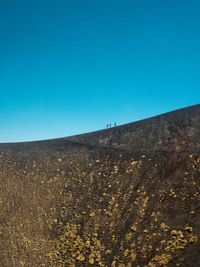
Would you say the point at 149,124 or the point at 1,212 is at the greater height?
the point at 149,124

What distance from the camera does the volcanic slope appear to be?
1.24 metres

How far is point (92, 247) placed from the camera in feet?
4.32

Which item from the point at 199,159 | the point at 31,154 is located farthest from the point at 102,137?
the point at 199,159

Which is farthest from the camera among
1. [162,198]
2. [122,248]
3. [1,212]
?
[1,212]

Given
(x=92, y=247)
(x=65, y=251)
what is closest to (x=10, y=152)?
(x=65, y=251)

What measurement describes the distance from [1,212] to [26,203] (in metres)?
0.20

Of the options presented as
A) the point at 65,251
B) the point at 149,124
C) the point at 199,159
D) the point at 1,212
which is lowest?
the point at 65,251

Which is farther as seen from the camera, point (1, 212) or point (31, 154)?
point (31, 154)

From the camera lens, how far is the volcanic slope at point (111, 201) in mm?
1238

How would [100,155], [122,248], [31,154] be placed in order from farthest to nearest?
[31,154] → [100,155] → [122,248]

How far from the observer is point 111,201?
1.49 metres

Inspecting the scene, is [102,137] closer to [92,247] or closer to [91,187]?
[91,187]

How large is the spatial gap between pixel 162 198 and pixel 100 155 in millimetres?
677

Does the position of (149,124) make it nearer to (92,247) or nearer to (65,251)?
(92,247)
